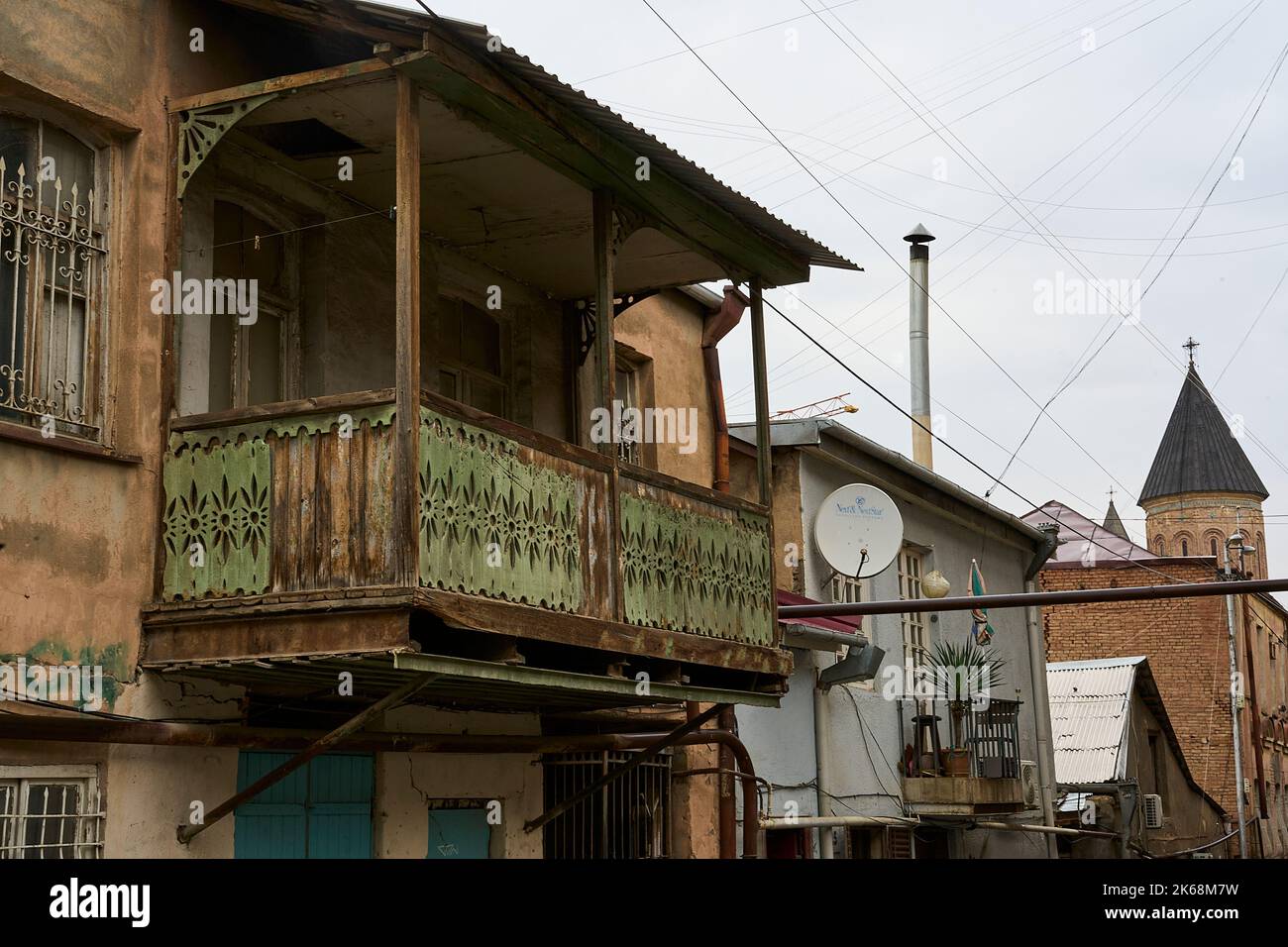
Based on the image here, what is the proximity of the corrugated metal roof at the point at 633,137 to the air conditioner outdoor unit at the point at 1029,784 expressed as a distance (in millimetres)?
10415

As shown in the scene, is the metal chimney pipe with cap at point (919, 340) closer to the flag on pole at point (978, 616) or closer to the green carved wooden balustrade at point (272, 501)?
the flag on pole at point (978, 616)

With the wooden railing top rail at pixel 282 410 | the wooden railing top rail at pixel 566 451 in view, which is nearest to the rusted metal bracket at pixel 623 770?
the wooden railing top rail at pixel 566 451

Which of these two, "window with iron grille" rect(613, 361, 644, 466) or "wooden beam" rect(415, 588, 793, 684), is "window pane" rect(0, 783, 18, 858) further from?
"window with iron grille" rect(613, 361, 644, 466)

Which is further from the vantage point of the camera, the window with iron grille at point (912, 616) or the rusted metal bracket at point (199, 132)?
the window with iron grille at point (912, 616)

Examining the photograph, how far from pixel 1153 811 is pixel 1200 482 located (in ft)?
156

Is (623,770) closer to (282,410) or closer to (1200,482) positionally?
(282,410)

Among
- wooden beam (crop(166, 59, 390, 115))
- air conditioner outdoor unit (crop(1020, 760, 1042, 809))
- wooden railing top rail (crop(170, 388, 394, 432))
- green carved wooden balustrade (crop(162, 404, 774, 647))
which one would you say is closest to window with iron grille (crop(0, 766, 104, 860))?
green carved wooden balustrade (crop(162, 404, 774, 647))

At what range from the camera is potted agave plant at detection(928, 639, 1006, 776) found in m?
19.5

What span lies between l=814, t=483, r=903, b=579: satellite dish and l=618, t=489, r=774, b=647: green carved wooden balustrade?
4.77m

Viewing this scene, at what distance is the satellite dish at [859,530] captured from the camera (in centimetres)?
1647
